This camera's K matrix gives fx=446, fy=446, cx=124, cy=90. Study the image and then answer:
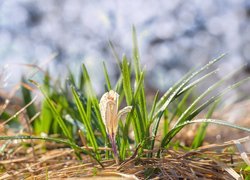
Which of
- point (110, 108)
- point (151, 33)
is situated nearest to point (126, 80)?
point (110, 108)

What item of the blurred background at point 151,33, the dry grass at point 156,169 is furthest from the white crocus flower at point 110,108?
the blurred background at point 151,33

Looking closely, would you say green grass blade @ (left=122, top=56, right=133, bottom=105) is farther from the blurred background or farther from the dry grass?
the blurred background

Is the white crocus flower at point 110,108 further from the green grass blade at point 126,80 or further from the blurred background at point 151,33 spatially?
A: the blurred background at point 151,33

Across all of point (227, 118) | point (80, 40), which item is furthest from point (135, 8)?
point (227, 118)

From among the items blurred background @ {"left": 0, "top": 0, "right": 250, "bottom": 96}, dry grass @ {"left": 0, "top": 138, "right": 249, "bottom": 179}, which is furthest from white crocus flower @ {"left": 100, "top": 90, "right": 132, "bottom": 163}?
blurred background @ {"left": 0, "top": 0, "right": 250, "bottom": 96}

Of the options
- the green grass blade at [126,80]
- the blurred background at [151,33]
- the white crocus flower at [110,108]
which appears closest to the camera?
the white crocus flower at [110,108]

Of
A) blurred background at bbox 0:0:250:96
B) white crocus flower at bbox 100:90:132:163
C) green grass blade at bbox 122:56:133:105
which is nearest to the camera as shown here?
white crocus flower at bbox 100:90:132:163

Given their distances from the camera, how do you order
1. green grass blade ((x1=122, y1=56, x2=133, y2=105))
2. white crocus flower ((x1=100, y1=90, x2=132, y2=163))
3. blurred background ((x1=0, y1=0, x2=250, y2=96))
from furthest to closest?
blurred background ((x1=0, y1=0, x2=250, y2=96)) → green grass blade ((x1=122, y1=56, x2=133, y2=105)) → white crocus flower ((x1=100, y1=90, x2=132, y2=163))

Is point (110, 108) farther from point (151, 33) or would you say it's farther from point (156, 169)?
point (151, 33)

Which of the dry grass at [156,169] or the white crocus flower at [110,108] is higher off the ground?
the white crocus flower at [110,108]

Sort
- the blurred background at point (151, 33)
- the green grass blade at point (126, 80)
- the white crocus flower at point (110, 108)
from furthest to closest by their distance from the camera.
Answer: the blurred background at point (151, 33)
the green grass blade at point (126, 80)
the white crocus flower at point (110, 108)

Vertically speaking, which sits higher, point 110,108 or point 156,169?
point 110,108

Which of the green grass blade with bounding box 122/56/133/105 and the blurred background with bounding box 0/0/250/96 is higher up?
the blurred background with bounding box 0/0/250/96
